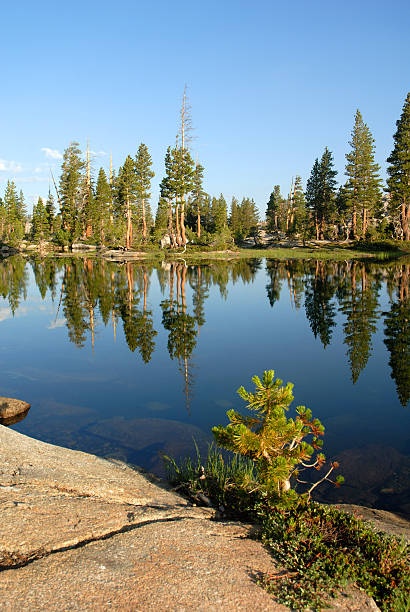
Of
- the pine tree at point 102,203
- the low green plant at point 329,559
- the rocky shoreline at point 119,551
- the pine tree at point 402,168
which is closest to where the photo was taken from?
the rocky shoreline at point 119,551

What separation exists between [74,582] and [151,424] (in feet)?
16.7

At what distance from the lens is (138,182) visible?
222ft

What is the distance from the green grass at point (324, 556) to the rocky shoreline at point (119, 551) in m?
0.12

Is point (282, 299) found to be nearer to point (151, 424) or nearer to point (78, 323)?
point (78, 323)

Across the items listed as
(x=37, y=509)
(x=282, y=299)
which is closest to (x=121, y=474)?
(x=37, y=509)

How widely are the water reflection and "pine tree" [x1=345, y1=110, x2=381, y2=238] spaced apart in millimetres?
40662

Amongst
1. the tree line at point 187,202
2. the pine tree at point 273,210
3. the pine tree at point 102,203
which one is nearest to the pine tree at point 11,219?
the tree line at point 187,202

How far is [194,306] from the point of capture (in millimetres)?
20953

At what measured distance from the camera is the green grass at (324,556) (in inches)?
118

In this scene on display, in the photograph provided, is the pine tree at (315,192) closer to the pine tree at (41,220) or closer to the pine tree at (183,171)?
the pine tree at (183,171)

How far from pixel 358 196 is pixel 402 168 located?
28.2ft

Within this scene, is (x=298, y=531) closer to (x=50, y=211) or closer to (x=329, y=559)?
(x=329, y=559)

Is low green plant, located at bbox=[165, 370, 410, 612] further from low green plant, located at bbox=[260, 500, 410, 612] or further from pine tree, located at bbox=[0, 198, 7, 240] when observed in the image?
pine tree, located at bbox=[0, 198, 7, 240]

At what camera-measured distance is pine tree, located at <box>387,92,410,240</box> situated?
6178 centimetres
